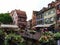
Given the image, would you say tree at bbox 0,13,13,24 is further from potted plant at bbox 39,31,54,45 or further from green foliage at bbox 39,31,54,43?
potted plant at bbox 39,31,54,45

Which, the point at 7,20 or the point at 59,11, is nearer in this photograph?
the point at 59,11

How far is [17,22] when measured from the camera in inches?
3250

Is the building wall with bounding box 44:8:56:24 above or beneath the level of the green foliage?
above

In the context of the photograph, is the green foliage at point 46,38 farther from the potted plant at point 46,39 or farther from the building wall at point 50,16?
the building wall at point 50,16

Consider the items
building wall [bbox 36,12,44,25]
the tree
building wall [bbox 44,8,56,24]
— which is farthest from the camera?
the tree

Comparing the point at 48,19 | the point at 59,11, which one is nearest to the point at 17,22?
the point at 48,19

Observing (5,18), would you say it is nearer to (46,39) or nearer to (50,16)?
(50,16)

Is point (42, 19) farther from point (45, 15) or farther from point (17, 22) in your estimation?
point (17, 22)

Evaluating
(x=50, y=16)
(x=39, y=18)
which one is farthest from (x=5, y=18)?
(x=50, y=16)

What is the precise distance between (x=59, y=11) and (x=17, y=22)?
95.4 ft

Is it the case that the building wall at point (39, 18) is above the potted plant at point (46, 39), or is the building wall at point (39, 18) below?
above

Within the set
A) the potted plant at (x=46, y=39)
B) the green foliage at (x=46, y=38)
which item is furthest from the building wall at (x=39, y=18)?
the potted plant at (x=46, y=39)

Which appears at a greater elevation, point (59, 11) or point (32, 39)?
point (59, 11)

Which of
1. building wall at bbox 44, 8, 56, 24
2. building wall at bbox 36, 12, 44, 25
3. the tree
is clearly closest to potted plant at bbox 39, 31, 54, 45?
building wall at bbox 44, 8, 56, 24
